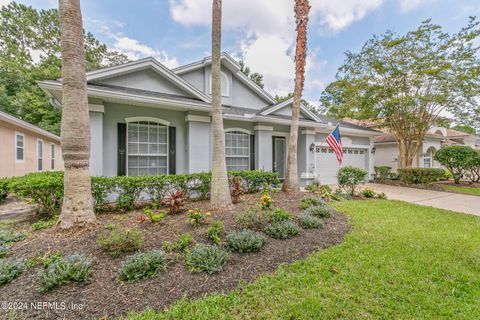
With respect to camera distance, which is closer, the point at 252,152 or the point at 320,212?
the point at 320,212

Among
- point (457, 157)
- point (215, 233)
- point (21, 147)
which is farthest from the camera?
point (457, 157)

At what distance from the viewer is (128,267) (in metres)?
3.10

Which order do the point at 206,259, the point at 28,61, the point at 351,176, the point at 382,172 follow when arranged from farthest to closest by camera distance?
the point at 28,61
the point at 382,172
the point at 351,176
the point at 206,259

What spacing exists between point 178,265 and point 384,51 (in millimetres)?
16564

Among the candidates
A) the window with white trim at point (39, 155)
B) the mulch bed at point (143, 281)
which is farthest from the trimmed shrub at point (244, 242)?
the window with white trim at point (39, 155)

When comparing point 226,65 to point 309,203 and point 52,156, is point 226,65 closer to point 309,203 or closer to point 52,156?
point 309,203

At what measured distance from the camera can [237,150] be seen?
10.6m

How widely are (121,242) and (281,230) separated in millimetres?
3039

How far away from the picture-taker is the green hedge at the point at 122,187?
5.38m

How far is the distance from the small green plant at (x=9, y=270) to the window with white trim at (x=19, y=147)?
41.3ft

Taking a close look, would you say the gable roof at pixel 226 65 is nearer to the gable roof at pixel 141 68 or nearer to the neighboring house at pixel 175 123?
the neighboring house at pixel 175 123

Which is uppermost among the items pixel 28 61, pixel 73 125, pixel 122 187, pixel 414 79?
pixel 28 61

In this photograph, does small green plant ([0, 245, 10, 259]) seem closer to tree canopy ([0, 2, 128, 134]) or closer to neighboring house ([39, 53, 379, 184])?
neighboring house ([39, 53, 379, 184])

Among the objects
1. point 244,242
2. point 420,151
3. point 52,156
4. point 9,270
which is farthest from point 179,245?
point 420,151
